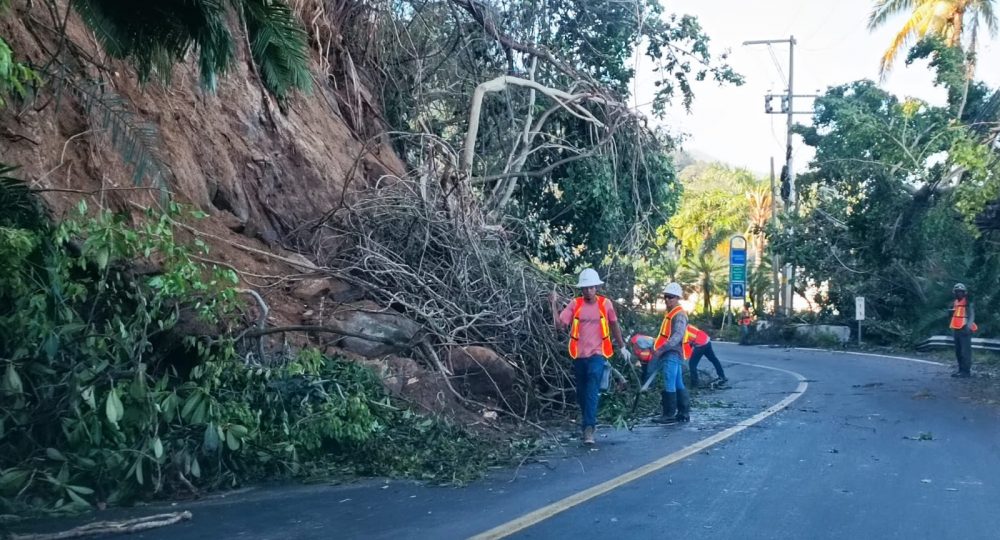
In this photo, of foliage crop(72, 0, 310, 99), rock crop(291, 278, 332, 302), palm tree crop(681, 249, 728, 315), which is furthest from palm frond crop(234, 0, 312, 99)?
palm tree crop(681, 249, 728, 315)

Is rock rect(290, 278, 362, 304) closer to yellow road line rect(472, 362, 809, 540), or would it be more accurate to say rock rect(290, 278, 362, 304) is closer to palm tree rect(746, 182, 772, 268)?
yellow road line rect(472, 362, 809, 540)

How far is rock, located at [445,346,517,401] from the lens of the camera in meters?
11.1

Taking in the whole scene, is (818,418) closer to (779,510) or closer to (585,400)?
(585,400)

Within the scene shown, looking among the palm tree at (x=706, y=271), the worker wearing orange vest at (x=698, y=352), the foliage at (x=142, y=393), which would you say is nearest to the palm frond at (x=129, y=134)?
the foliage at (x=142, y=393)

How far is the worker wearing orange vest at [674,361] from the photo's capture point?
12141 mm

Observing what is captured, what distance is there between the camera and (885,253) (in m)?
25.6

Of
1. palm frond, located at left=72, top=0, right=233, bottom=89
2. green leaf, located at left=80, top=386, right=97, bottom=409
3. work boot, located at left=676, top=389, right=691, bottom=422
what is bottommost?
work boot, located at left=676, top=389, right=691, bottom=422

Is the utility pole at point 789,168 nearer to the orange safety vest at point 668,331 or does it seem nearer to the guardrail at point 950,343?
the guardrail at point 950,343

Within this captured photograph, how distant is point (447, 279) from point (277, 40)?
15.0 ft

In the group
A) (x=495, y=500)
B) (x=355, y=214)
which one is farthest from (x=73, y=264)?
(x=355, y=214)

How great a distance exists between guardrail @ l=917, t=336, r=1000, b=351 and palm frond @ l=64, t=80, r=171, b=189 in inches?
808

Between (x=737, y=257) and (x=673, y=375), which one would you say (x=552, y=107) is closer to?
(x=673, y=375)

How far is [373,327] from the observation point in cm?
1068

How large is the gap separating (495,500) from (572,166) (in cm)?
1064
